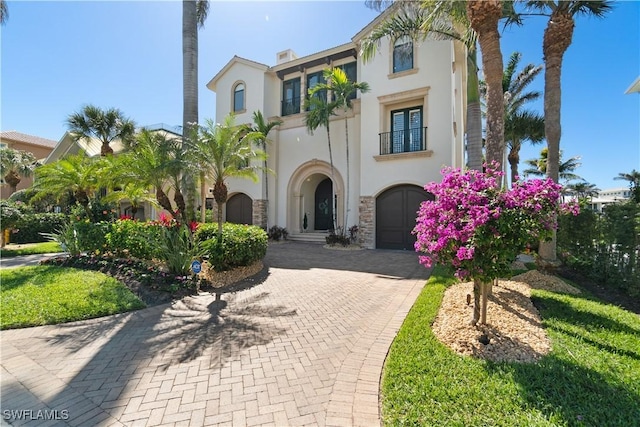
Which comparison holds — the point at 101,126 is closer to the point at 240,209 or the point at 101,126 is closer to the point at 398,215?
the point at 240,209

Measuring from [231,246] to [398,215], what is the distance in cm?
912

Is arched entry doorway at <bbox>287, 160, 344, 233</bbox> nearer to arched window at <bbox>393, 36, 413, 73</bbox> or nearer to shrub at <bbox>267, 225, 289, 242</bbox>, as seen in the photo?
shrub at <bbox>267, 225, 289, 242</bbox>

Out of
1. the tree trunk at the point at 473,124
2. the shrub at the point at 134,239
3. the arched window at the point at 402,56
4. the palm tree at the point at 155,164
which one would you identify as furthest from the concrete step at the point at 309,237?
the tree trunk at the point at 473,124

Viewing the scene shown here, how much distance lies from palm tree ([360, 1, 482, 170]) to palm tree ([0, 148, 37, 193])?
1239 inches

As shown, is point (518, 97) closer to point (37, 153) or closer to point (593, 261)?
point (593, 261)

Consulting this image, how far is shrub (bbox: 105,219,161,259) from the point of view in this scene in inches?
324

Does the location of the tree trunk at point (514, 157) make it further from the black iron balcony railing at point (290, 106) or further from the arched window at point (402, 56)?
the black iron balcony railing at point (290, 106)

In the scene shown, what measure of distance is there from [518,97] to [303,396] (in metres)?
25.5

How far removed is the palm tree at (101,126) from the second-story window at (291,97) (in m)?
9.69

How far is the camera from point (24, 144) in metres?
32.1

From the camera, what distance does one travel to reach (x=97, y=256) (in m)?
9.85

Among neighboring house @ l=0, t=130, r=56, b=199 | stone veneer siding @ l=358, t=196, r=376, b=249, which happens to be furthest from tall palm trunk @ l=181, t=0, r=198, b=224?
neighboring house @ l=0, t=130, r=56, b=199

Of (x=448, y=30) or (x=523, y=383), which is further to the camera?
(x=448, y=30)

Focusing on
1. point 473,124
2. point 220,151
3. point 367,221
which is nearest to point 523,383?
point 473,124
